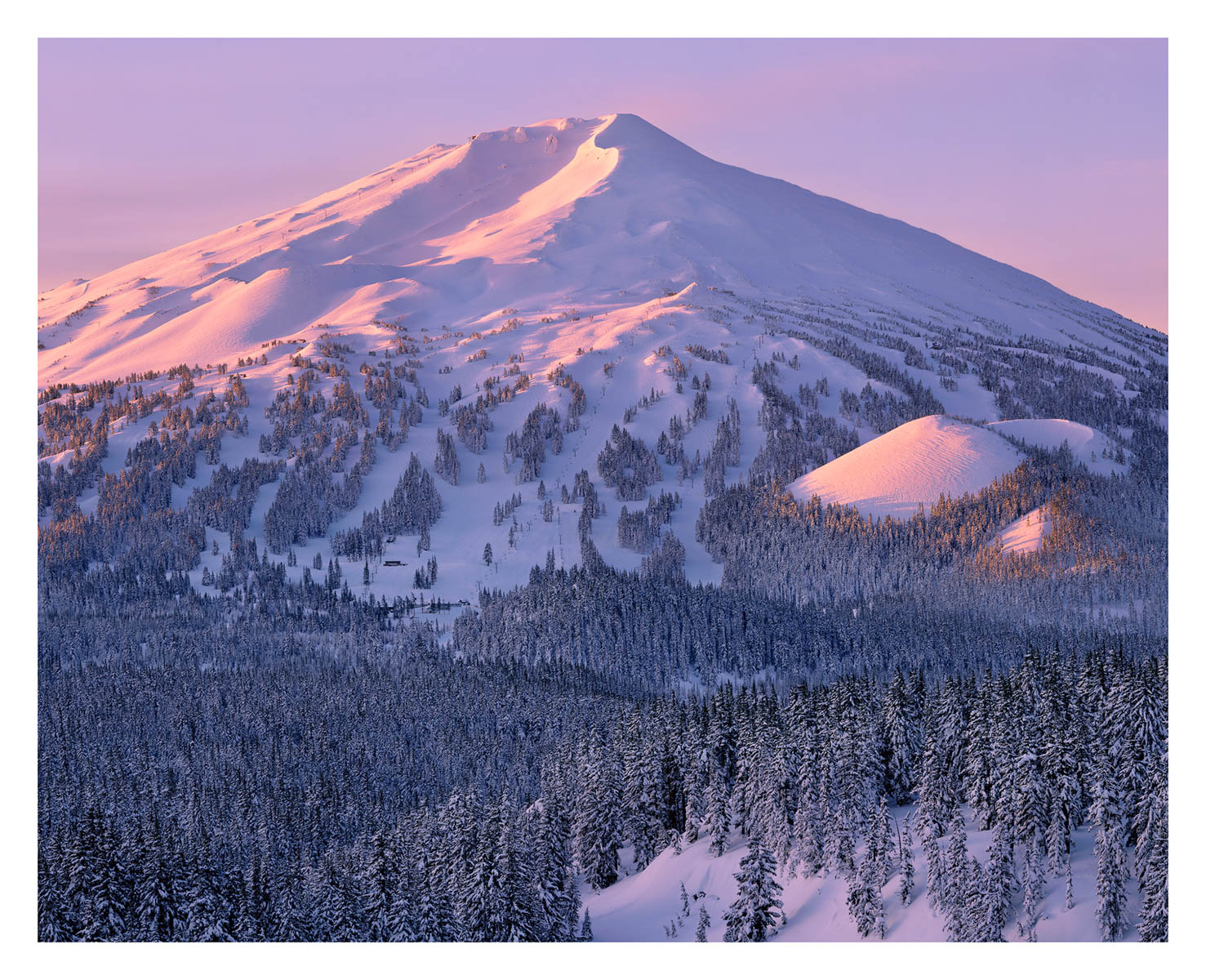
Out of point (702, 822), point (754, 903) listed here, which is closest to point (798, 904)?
point (754, 903)

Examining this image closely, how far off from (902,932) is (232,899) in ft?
141

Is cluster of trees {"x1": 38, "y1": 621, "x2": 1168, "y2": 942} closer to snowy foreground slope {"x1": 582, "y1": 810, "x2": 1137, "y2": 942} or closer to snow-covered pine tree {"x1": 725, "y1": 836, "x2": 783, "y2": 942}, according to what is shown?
snow-covered pine tree {"x1": 725, "y1": 836, "x2": 783, "y2": 942}

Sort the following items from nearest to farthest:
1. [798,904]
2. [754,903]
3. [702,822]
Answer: [754,903], [798,904], [702,822]

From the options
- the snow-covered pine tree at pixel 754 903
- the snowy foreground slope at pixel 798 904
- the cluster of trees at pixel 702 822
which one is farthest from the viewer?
the snow-covered pine tree at pixel 754 903

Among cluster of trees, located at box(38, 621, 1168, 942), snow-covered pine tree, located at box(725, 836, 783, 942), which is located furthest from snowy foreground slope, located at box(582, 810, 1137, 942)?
snow-covered pine tree, located at box(725, 836, 783, 942)

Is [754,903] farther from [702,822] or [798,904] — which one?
[702,822]

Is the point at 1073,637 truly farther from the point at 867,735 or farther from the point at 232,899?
the point at 232,899

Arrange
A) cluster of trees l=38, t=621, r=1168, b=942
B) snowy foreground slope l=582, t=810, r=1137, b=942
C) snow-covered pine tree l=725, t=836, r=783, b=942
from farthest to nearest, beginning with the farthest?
snow-covered pine tree l=725, t=836, r=783, b=942
cluster of trees l=38, t=621, r=1168, b=942
snowy foreground slope l=582, t=810, r=1137, b=942

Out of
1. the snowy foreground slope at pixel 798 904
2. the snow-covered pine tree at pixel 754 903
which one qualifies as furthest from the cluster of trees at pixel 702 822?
the snowy foreground slope at pixel 798 904

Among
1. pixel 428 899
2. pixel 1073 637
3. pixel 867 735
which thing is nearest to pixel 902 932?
pixel 867 735

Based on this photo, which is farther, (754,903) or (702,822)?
(702,822)

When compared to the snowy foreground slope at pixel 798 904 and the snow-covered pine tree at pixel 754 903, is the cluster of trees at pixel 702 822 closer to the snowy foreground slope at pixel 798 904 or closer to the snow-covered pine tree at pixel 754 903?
the snow-covered pine tree at pixel 754 903

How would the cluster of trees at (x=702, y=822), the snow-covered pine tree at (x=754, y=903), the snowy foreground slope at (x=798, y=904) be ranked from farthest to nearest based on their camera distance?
the snow-covered pine tree at (x=754, y=903)
the cluster of trees at (x=702, y=822)
the snowy foreground slope at (x=798, y=904)
